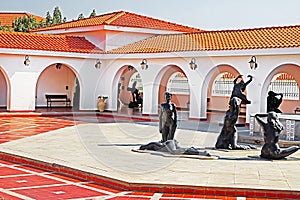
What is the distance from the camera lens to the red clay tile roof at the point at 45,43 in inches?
934

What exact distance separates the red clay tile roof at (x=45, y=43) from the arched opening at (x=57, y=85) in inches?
66.1

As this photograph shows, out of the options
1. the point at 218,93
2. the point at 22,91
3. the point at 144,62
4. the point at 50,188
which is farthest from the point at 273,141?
the point at 218,93

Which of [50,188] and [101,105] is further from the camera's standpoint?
[101,105]

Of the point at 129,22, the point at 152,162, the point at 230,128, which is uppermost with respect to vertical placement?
the point at 129,22

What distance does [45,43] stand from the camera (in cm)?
2522

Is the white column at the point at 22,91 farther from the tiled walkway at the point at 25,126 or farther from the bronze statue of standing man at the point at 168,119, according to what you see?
the bronze statue of standing man at the point at 168,119

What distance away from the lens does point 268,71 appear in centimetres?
1992

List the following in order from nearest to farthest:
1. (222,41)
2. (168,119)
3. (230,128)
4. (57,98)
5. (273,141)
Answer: (273,141), (168,119), (230,128), (222,41), (57,98)

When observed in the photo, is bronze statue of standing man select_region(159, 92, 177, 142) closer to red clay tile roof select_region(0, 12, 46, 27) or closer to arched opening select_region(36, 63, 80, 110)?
arched opening select_region(36, 63, 80, 110)

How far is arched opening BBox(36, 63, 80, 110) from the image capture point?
2775cm

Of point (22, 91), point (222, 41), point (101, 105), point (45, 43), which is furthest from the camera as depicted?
point (101, 105)

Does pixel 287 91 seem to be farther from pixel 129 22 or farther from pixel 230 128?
pixel 230 128

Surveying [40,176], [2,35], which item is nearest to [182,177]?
[40,176]

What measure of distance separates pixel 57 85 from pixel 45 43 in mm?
3900
